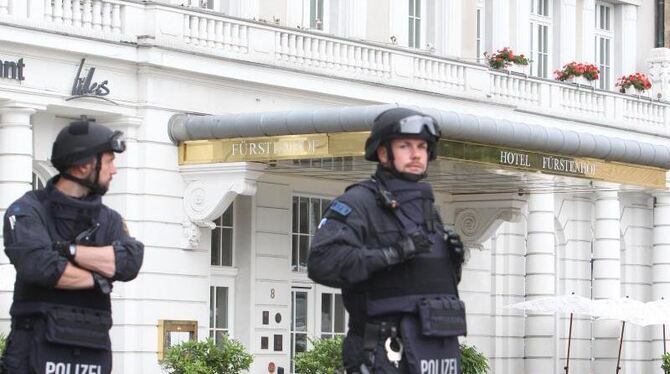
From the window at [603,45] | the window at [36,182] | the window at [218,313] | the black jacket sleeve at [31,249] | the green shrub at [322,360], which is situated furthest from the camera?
the window at [603,45]

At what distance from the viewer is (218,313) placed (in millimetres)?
28250

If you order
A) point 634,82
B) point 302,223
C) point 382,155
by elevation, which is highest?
point 634,82

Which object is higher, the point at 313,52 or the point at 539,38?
A: the point at 539,38

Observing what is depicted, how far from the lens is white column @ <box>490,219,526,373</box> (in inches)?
1357

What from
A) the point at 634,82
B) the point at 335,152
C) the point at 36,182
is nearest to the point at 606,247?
the point at 634,82

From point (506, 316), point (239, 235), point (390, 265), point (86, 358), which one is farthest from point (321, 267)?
point (506, 316)

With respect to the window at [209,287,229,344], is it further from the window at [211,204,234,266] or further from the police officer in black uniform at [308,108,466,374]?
the police officer in black uniform at [308,108,466,374]

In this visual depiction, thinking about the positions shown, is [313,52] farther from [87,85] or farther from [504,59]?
[504,59]

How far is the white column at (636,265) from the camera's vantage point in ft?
125

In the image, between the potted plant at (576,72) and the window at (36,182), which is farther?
the potted plant at (576,72)

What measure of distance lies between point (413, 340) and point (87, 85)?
16252 mm

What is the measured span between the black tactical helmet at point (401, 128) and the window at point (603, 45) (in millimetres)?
29641

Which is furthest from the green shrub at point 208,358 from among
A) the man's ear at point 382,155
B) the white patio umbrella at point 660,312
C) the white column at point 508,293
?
the man's ear at point 382,155

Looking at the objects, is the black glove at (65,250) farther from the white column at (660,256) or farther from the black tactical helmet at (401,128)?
the white column at (660,256)
